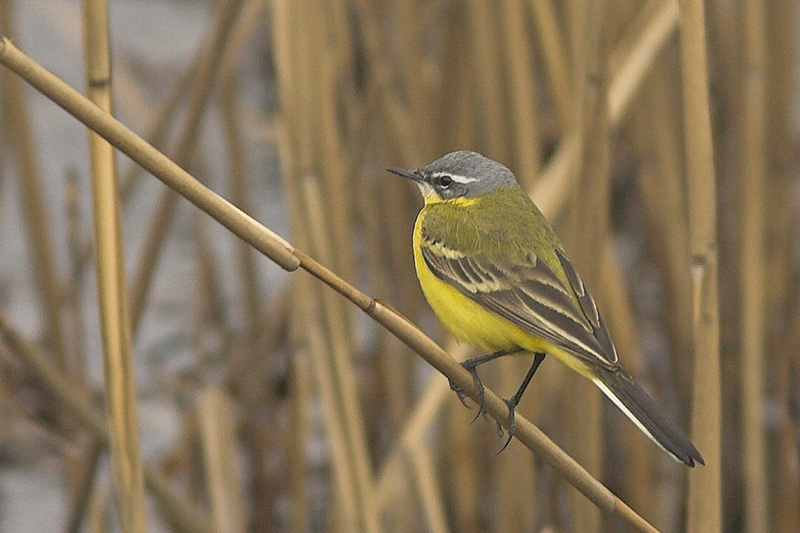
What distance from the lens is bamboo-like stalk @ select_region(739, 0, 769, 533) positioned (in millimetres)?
3404

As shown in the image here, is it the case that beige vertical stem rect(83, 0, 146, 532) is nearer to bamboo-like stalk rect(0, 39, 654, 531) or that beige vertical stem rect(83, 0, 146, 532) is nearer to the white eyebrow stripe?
bamboo-like stalk rect(0, 39, 654, 531)

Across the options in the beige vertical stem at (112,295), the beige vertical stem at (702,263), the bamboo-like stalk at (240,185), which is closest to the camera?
the beige vertical stem at (112,295)

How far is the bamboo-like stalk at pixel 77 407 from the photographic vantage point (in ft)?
7.85

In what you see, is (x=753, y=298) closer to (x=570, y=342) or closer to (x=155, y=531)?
(x=570, y=342)

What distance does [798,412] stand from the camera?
3641 mm

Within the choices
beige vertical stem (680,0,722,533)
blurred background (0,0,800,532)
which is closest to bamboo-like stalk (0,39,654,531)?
beige vertical stem (680,0,722,533)

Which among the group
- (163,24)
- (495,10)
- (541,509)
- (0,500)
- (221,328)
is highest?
(163,24)

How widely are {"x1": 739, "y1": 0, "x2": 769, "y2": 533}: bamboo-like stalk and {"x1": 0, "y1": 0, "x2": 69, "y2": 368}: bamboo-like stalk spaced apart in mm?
2216

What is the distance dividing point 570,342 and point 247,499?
7.67 feet

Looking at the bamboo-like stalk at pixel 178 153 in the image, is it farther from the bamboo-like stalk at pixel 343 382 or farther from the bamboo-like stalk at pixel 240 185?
the bamboo-like stalk at pixel 240 185

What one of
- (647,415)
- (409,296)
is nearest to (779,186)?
(409,296)

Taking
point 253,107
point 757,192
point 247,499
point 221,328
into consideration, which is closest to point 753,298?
point 757,192

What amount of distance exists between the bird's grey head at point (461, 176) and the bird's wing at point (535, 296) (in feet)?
0.52

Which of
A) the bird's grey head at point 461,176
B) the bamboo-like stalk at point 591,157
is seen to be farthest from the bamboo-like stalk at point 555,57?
the bird's grey head at point 461,176
